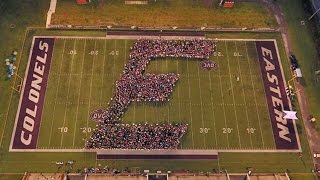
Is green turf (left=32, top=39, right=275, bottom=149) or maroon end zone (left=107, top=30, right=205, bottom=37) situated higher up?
maroon end zone (left=107, top=30, right=205, bottom=37)

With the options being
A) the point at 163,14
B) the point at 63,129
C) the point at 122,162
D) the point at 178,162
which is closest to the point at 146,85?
the point at 122,162

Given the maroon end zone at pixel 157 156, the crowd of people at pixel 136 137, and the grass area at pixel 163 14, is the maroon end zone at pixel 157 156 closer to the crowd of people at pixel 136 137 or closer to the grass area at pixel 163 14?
the crowd of people at pixel 136 137

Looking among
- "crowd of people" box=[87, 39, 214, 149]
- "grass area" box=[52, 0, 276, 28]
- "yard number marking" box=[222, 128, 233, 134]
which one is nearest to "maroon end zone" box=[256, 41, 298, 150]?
"grass area" box=[52, 0, 276, 28]

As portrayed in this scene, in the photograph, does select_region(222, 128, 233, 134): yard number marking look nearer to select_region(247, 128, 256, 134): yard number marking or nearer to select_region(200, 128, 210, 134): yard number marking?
select_region(200, 128, 210, 134): yard number marking

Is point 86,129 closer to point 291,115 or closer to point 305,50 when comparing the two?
point 291,115

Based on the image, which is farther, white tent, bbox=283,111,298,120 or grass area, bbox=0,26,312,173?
white tent, bbox=283,111,298,120

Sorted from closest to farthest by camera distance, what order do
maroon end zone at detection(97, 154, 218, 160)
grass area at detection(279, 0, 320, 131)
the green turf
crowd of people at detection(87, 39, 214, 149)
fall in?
maroon end zone at detection(97, 154, 218, 160), crowd of people at detection(87, 39, 214, 149), the green turf, grass area at detection(279, 0, 320, 131)
